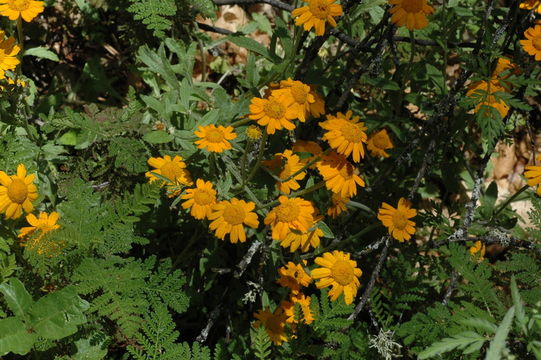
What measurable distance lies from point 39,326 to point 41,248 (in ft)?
0.90

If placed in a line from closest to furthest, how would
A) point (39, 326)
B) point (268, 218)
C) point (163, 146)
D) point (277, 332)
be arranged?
point (39, 326), point (268, 218), point (277, 332), point (163, 146)

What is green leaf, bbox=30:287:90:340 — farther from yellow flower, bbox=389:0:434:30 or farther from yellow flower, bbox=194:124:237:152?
yellow flower, bbox=389:0:434:30

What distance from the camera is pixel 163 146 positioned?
269cm

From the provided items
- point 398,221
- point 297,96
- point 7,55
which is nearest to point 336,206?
point 398,221

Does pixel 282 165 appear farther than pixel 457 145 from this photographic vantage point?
No

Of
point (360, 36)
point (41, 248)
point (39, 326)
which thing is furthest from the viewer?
point (360, 36)

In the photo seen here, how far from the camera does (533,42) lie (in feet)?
6.91

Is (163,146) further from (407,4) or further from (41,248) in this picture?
(407,4)

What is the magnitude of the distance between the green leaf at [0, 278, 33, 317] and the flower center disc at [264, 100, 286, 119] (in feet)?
3.18

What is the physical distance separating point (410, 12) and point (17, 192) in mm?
1546

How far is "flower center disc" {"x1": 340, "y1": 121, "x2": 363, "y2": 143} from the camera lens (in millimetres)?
2074

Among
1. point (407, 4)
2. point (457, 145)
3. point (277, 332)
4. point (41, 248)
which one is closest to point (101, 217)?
point (41, 248)

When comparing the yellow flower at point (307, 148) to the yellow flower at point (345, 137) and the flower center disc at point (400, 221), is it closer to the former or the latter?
the yellow flower at point (345, 137)

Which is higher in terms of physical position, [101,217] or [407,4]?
[407,4]
